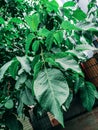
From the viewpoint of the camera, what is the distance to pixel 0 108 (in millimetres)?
1380

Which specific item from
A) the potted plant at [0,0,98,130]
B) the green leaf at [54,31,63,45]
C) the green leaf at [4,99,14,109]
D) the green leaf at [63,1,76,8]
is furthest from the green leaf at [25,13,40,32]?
the green leaf at [4,99,14,109]

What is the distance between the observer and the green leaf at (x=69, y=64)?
84 cm

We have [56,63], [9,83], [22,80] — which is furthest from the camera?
[9,83]

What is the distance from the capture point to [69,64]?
2.83ft

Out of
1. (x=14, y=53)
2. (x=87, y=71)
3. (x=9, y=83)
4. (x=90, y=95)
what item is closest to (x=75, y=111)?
(x=87, y=71)

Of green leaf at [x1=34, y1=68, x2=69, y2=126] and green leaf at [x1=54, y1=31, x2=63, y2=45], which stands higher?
green leaf at [x1=54, y1=31, x2=63, y2=45]

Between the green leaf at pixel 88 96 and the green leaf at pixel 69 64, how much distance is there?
1.08ft

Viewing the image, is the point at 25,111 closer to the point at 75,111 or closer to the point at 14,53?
the point at 14,53

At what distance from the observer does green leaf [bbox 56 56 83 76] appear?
84cm

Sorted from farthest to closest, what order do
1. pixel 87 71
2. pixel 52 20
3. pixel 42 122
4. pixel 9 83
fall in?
pixel 42 122 → pixel 87 71 → pixel 9 83 → pixel 52 20

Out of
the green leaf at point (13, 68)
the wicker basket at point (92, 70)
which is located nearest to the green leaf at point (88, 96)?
the green leaf at point (13, 68)

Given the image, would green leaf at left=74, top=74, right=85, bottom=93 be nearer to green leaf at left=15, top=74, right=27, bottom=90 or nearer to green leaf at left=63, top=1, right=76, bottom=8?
green leaf at left=15, top=74, right=27, bottom=90

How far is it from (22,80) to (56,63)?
0.25m

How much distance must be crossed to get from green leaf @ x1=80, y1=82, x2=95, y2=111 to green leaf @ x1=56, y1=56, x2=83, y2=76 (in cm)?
33
